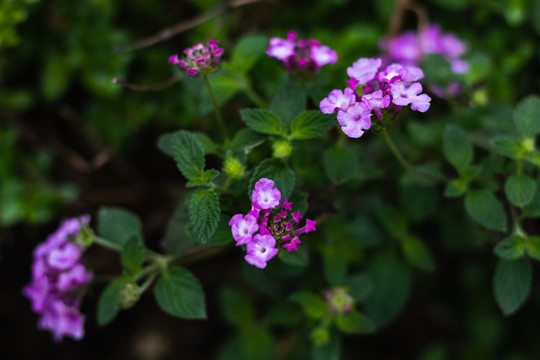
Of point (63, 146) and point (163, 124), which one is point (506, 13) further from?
point (63, 146)

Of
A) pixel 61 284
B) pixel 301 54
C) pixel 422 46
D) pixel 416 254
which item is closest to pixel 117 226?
pixel 61 284

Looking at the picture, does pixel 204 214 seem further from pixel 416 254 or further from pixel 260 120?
pixel 416 254

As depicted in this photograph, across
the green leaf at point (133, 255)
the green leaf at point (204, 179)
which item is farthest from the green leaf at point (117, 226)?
the green leaf at point (204, 179)

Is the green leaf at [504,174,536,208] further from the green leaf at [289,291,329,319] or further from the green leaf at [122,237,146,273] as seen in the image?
the green leaf at [122,237,146,273]

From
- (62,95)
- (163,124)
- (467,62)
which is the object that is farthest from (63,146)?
(467,62)

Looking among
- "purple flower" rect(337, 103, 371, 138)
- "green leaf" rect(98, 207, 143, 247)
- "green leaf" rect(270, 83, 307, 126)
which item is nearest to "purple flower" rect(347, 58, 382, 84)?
"purple flower" rect(337, 103, 371, 138)

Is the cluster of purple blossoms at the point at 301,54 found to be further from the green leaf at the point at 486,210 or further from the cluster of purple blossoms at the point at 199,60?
the green leaf at the point at 486,210
